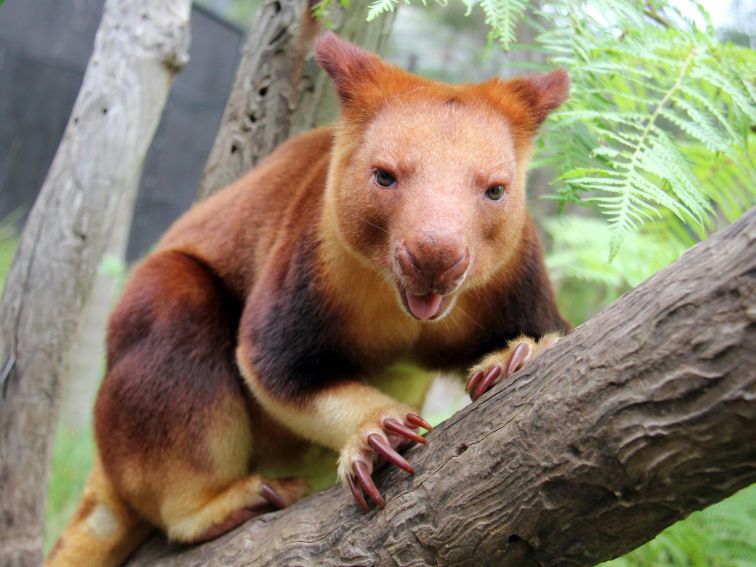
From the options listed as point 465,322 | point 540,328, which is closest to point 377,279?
point 465,322

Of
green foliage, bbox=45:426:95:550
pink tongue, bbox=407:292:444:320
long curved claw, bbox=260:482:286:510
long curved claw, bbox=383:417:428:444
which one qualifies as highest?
pink tongue, bbox=407:292:444:320

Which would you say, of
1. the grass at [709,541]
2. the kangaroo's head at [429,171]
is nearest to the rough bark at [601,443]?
the kangaroo's head at [429,171]

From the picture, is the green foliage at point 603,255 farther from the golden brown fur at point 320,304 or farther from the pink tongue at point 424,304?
the pink tongue at point 424,304

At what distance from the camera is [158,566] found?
367 centimetres

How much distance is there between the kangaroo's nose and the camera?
7.99ft

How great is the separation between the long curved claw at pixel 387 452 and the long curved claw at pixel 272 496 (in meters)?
0.88

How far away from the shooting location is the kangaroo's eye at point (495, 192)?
2.80 meters

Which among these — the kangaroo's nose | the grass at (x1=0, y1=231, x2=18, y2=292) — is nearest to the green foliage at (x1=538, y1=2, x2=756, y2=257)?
the kangaroo's nose

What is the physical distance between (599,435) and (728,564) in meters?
2.46

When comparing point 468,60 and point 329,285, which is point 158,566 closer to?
point 329,285

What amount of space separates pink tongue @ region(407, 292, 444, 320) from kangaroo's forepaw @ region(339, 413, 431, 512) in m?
0.36

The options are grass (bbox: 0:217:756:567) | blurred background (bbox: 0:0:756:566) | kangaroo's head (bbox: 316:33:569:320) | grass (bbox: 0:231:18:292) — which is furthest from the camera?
grass (bbox: 0:231:18:292)

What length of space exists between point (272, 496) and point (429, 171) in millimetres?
1614

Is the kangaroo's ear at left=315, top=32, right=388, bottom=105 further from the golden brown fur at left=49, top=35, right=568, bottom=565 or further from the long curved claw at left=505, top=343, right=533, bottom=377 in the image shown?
the long curved claw at left=505, top=343, right=533, bottom=377
